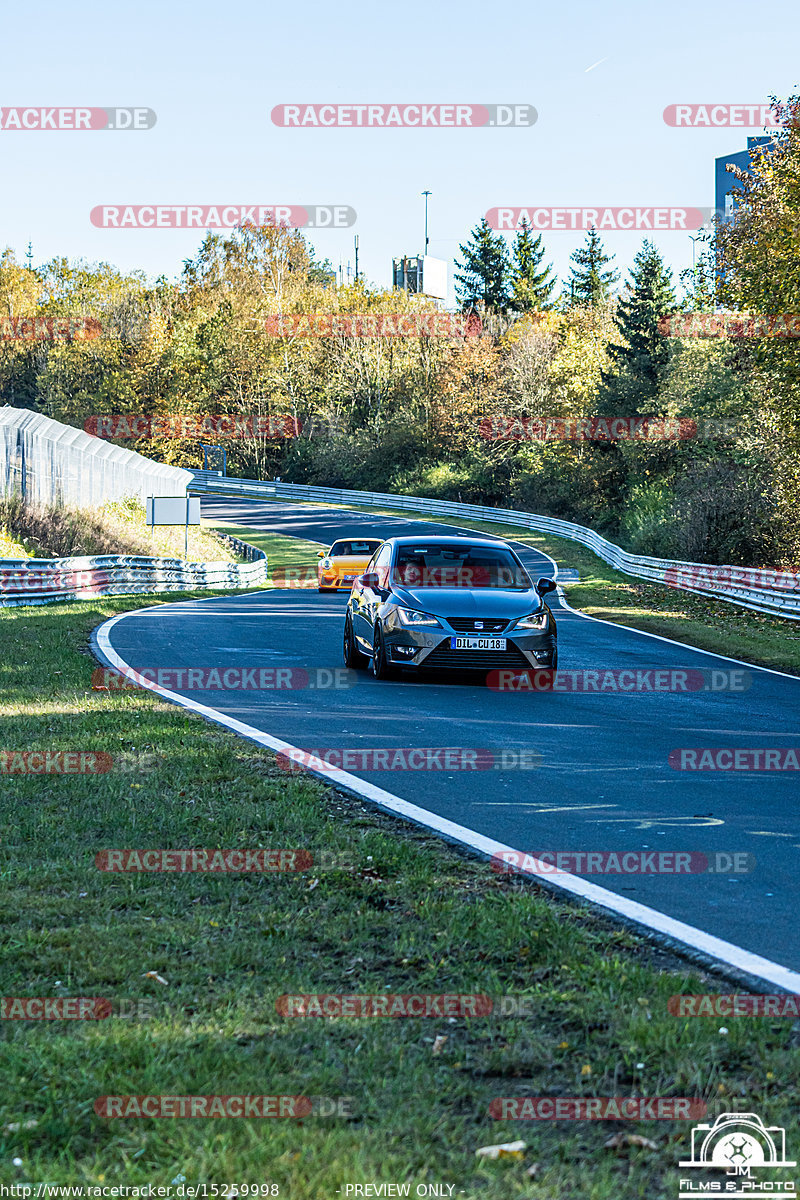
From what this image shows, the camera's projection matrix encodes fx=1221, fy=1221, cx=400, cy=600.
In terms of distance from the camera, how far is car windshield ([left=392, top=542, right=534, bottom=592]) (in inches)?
546

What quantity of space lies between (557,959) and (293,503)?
70718 millimetres

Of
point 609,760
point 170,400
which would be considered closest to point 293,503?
point 170,400

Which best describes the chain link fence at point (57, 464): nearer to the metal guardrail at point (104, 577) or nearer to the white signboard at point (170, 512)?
the white signboard at point (170, 512)

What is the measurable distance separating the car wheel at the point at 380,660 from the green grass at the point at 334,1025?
6536mm

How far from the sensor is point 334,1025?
3783 millimetres

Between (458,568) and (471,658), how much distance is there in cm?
168

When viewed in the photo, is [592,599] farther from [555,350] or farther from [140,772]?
[555,350]

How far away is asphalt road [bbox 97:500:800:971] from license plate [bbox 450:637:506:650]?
18.1 inches

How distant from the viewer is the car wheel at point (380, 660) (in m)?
13.1
